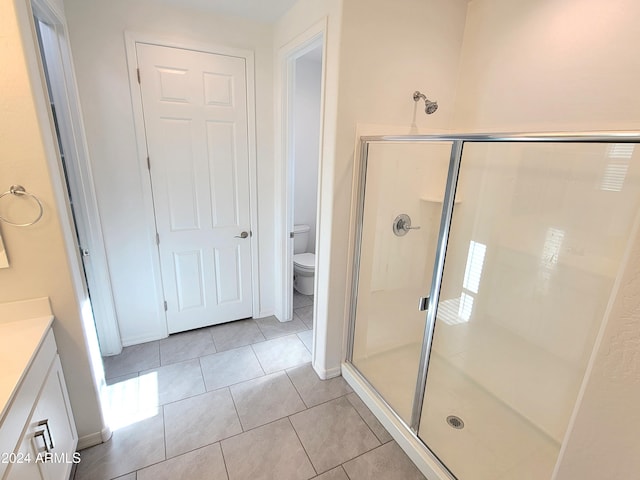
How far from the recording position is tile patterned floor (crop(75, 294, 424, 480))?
5.20ft

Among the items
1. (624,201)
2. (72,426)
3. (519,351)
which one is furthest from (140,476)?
(624,201)

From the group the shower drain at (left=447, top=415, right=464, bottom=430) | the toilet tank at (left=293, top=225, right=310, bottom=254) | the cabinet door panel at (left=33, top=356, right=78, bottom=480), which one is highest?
the toilet tank at (left=293, top=225, right=310, bottom=254)

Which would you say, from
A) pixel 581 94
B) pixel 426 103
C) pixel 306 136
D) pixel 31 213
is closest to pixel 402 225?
pixel 426 103

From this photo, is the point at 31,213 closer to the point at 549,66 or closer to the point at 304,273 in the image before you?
the point at 304,273

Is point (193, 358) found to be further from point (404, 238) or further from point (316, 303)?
point (404, 238)

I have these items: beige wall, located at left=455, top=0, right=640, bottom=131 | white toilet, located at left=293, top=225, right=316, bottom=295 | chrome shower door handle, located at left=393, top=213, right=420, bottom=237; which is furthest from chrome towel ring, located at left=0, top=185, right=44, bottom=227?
beige wall, located at left=455, top=0, right=640, bottom=131

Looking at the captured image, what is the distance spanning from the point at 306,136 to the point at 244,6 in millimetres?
1573

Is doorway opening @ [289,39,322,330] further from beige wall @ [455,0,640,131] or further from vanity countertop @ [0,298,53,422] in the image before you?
vanity countertop @ [0,298,53,422]

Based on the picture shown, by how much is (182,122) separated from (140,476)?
84.5 inches

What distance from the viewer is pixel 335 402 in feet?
6.69

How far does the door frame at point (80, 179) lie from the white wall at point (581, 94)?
2.01 m

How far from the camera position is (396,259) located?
2.32 meters

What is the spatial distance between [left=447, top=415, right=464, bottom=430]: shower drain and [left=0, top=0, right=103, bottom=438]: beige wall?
1985 mm

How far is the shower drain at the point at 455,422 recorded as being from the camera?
1863mm
